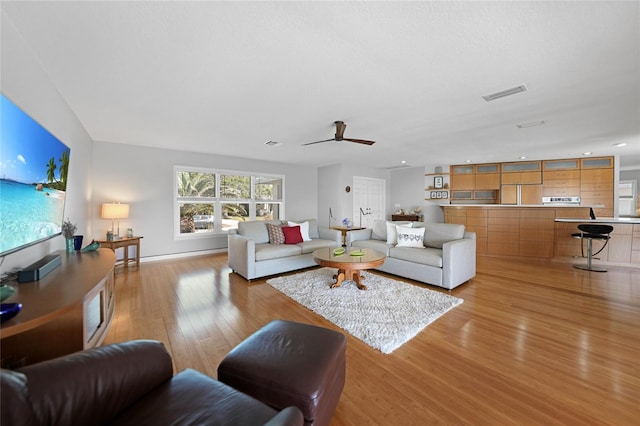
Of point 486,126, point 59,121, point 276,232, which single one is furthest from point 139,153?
point 486,126

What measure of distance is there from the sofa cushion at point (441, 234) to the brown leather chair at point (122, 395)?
144 inches

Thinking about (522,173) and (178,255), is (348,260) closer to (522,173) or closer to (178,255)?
(178,255)

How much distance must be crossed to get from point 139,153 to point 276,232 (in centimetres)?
318

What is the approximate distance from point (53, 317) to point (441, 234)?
424 centimetres

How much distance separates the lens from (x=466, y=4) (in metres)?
1.42

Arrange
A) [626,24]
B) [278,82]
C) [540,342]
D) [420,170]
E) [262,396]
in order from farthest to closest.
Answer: [420,170]
[278,82]
[540,342]
[626,24]
[262,396]

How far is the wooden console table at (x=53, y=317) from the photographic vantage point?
3.52 feet

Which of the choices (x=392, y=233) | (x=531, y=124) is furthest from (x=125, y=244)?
(x=531, y=124)

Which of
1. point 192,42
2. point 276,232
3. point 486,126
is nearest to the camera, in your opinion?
point 192,42

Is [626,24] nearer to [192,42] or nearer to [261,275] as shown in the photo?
[192,42]

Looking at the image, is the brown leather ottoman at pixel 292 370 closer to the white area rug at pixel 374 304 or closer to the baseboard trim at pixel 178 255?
the white area rug at pixel 374 304

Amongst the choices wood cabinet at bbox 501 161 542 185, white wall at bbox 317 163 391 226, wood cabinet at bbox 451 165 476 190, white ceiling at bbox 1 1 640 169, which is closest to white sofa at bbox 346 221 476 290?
white ceiling at bbox 1 1 640 169

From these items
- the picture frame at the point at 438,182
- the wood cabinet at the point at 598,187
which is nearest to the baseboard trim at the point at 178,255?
the picture frame at the point at 438,182

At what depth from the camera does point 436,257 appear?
342 cm
